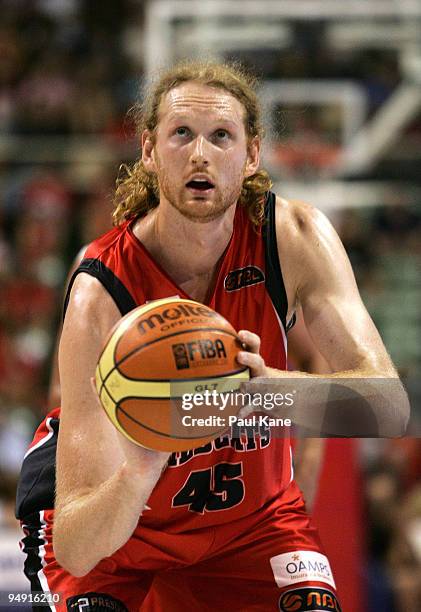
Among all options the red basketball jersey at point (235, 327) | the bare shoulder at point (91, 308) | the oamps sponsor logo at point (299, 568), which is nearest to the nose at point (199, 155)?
the red basketball jersey at point (235, 327)

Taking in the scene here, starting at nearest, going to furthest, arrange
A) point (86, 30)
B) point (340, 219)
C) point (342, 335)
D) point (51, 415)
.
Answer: point (342, 335)
point (51, 415)
point (340, 219)
point (86, 30)

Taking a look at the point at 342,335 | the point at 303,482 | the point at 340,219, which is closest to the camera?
the point at 342,335

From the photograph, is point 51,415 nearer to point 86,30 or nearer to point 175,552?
point 175,552

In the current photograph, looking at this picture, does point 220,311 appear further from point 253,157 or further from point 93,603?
point 93,603

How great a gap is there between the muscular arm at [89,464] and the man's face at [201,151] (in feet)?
1.19

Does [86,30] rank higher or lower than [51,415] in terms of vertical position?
higher

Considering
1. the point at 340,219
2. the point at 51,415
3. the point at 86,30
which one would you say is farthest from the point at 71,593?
the point at 86,30

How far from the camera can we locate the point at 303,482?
12.1 ft

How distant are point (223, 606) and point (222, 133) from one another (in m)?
1.36

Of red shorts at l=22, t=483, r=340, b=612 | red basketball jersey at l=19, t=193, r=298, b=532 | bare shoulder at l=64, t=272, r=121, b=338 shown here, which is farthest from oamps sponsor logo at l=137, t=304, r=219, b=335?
red shorts at l=22, t=483, r=340, b=612

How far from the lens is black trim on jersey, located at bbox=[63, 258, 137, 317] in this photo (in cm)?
281

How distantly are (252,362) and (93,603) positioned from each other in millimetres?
1001

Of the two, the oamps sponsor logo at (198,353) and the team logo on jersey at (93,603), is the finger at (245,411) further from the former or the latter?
the team logo on jersey at (93,603)

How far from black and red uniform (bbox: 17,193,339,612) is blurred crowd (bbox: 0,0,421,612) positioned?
211 cm
